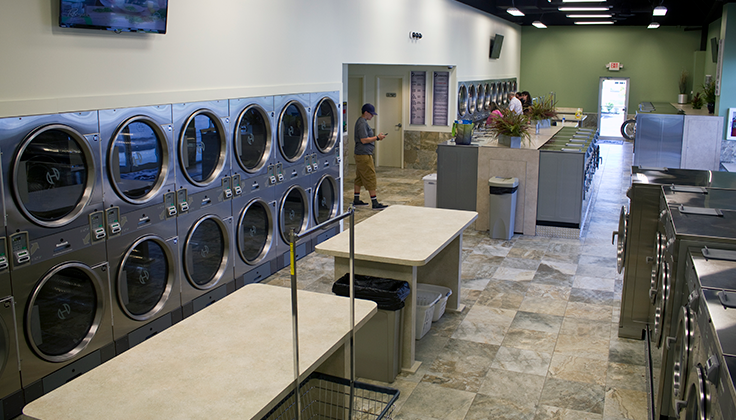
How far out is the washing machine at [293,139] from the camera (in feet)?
21.5

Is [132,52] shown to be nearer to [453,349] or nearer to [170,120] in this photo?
[170,120]

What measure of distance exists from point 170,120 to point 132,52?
60 centimetres

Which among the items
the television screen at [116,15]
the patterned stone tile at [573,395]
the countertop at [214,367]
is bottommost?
the patterned stone tile at [573,395]

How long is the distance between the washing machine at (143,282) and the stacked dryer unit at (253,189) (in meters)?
0.91

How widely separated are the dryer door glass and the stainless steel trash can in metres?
2.07

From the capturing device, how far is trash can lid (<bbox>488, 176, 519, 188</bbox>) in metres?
8.05

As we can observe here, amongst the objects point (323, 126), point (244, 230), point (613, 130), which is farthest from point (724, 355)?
point (613, 130)

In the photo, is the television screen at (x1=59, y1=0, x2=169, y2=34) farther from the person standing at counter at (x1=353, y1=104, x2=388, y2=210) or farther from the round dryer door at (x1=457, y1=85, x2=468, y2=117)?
the round dryer door at (x1=457, y1=85, x2=468, y2=117)

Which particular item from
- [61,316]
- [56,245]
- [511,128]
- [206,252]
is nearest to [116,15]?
[56,245]

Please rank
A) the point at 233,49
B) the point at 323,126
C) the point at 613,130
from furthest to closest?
the point at 613,130 → the point at 323,126 → the point at 233,49

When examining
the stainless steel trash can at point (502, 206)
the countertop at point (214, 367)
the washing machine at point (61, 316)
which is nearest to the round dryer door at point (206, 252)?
the washing machine at point (61, 316)

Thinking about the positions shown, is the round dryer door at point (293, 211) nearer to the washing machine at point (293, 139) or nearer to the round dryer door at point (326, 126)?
the washing machine at point (293, 139)

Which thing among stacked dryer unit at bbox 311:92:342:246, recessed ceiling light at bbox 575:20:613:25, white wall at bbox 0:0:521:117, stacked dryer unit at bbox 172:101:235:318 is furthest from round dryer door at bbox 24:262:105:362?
recessed ceiling light at bbox 575:20:613:25

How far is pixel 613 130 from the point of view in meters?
19.6
